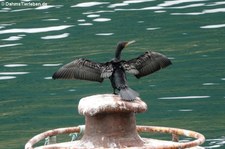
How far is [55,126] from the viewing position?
14.8 m

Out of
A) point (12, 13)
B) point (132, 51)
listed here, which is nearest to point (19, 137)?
point (132, 51)

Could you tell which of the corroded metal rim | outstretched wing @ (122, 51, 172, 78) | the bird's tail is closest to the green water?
outstretched wing @ (122, 51, 172, 78)

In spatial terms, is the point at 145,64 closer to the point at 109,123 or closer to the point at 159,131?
the point at 159,131

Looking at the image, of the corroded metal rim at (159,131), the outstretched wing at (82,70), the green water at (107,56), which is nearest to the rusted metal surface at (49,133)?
the corroded metal rim at (159,131)

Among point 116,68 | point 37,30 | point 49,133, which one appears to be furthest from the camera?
point 37,30

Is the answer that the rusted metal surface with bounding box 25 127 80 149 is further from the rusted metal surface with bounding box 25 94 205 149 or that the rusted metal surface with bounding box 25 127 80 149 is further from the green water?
the green water

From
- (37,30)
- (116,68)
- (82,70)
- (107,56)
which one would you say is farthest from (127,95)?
(37,30)

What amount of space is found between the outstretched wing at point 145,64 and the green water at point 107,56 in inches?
191

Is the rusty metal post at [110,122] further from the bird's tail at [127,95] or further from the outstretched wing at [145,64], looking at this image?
the outstretched wing at [145,64]

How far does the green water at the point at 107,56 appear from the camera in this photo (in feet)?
49.8

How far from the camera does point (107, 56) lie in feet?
62.4

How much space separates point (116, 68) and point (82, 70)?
33cm

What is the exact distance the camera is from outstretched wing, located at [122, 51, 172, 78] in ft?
28.1

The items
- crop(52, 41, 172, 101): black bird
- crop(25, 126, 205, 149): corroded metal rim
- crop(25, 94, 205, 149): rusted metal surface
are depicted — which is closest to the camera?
crop(25, 126, 205, 149): corroded metal rim
